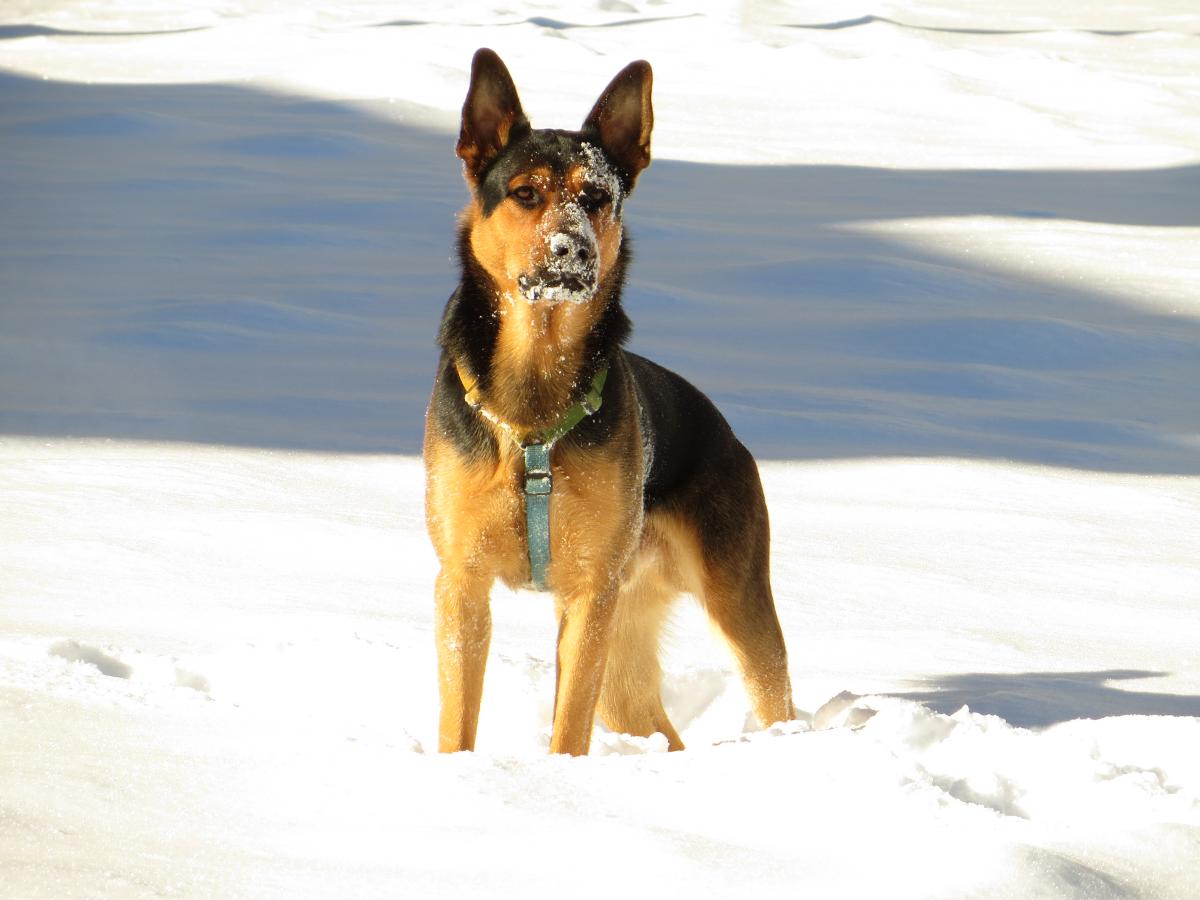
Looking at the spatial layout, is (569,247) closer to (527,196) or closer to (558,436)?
(527,196)

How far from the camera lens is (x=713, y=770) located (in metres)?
2.92

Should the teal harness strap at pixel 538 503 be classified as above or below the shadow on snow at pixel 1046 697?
above

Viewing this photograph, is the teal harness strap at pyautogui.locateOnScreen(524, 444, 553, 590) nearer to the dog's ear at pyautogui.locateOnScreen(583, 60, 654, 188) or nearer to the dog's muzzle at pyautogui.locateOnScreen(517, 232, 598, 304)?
the dog's muzzle at pyautogui.locateOnScreen(517, 232, 598, 304)

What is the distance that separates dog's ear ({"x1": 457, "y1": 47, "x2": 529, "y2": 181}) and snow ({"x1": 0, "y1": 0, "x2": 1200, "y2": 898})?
1413 mm

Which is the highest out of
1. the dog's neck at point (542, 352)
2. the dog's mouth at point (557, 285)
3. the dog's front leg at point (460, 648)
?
the dog's mouth at point (557, 285)

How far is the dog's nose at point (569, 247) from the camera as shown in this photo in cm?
344

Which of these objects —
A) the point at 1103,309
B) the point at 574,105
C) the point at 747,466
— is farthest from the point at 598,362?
the point at 574,105

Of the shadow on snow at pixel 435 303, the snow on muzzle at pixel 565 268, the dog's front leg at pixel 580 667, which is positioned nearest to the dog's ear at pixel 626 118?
the snow on muzzle at pixel 565 268

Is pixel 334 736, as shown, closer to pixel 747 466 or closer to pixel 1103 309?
pixel 747 466

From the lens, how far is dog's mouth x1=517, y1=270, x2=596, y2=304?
3.45 m

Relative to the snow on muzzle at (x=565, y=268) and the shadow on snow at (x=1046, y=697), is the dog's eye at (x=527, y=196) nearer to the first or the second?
the snow on muzzle at (x=565, y=268)

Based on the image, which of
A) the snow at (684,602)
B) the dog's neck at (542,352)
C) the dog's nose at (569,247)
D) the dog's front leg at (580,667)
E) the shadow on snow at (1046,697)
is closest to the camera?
the snow at (684,602)

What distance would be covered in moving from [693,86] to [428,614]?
1534 cm

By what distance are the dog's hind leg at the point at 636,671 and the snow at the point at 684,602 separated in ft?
0.65
